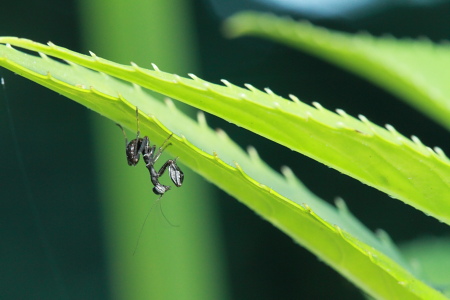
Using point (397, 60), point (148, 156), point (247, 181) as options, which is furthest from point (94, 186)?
point (247, 181)

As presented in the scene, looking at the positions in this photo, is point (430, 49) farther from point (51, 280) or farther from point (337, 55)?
point (51, 280)

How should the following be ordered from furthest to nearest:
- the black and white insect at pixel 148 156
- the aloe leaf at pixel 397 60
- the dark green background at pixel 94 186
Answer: the dark green background at pixel 94 186 < the black and white insect at pixel 148 156 < the aloe leaf at pixel 397 60

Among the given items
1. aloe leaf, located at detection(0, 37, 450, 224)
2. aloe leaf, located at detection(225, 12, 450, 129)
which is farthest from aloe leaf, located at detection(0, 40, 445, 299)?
aloe leaf, located at detection(225, 12, 450, 129)

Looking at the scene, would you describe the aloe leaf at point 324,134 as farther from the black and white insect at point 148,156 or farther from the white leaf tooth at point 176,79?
the black and white insect at point 148,156

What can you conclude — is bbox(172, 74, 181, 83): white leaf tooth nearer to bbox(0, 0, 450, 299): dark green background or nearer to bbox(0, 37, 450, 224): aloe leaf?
bbox(0, 37, 450, 224): aloe leaf

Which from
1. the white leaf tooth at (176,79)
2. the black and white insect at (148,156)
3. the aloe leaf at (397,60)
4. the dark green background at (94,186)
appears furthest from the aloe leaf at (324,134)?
the dark green background at (94,186)
